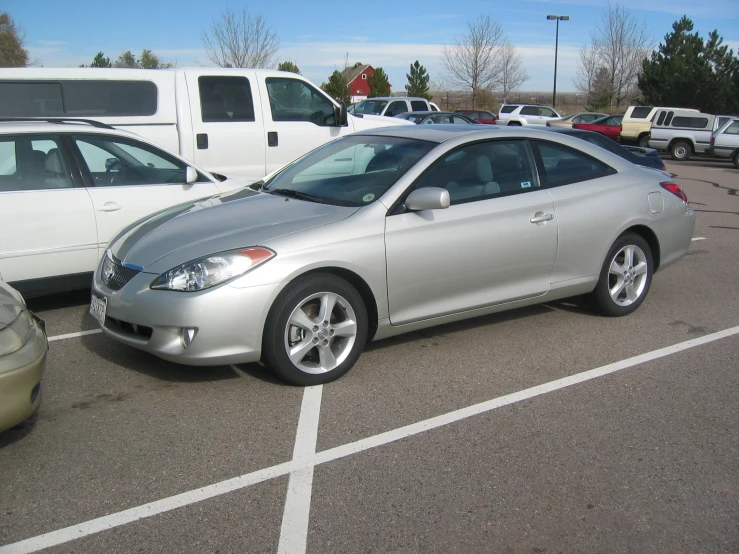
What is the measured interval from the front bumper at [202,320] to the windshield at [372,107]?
22.1 meters

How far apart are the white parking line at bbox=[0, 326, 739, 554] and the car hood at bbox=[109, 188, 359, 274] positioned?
3.44ft

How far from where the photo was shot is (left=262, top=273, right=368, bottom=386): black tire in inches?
172

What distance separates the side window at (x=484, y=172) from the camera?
16.9 feet

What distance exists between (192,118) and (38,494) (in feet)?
21.7

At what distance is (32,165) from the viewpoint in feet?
19.6

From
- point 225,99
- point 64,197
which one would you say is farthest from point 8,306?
point 225,99

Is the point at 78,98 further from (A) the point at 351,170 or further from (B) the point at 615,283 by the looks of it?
(B) the point at 615,283

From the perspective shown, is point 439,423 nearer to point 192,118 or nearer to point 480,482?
point 480,482

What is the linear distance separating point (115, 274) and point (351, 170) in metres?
1.82

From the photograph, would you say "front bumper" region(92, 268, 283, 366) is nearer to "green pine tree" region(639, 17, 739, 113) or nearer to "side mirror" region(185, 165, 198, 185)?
"side mirror" region(185, 165, 198, 185)

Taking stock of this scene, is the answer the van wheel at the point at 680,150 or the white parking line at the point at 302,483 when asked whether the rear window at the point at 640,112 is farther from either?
the white parking line at the point at 302,483

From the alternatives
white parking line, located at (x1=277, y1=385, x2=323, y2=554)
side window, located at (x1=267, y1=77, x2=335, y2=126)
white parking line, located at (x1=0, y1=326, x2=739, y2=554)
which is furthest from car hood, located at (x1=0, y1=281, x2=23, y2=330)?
side window, located at (x1=267, y1=77, x2=335, y2=126)

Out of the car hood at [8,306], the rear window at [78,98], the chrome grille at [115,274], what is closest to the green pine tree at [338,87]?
the rear window at [78,98]

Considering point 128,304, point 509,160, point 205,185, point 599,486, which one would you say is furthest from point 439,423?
point 205,185
